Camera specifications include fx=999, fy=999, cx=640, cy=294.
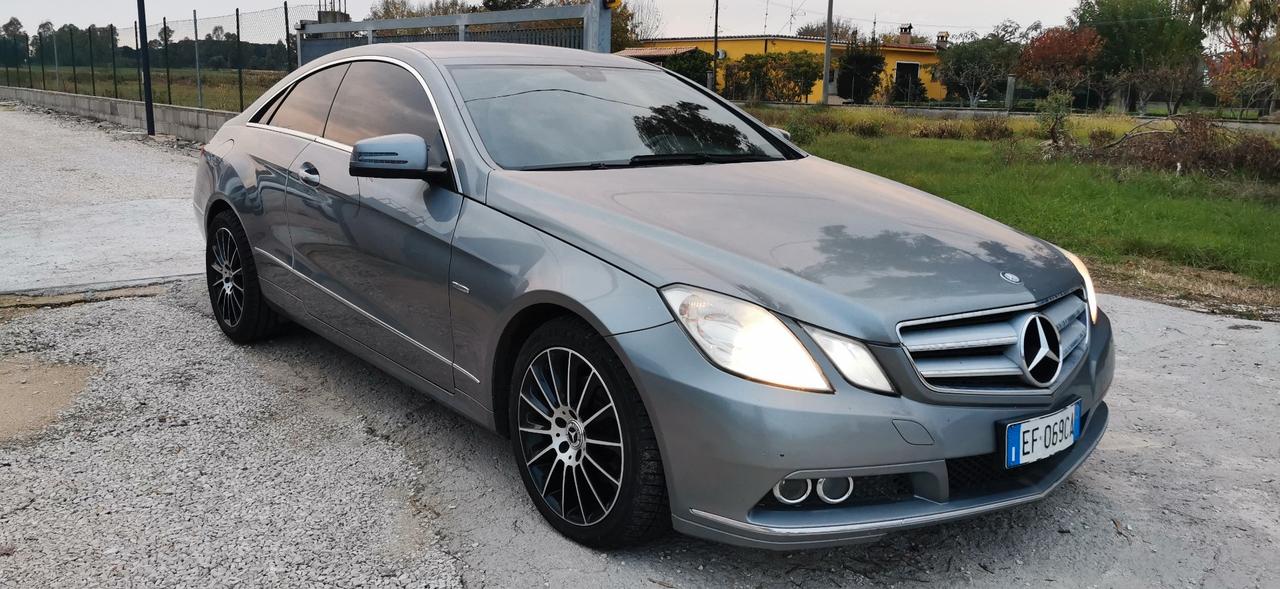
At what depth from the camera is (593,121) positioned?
3795 millimetres

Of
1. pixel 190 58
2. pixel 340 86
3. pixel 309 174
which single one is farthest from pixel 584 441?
pixel 190 58

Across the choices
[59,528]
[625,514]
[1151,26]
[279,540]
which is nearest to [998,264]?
[625,514]

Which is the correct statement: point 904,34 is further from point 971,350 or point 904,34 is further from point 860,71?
point 971,350

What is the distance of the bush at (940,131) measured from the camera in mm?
20844

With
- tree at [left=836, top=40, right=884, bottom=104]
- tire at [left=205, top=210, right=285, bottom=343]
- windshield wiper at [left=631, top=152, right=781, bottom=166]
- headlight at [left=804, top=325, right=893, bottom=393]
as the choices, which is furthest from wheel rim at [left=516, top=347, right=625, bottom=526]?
tree at [left=836, top=40, right=884, bottom=104]

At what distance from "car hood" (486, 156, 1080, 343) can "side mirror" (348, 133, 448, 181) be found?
0.26 m

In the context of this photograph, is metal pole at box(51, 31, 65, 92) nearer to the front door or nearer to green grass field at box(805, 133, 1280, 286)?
green grass field at box(805, 133, 1280, 286)

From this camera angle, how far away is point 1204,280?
6.92 m

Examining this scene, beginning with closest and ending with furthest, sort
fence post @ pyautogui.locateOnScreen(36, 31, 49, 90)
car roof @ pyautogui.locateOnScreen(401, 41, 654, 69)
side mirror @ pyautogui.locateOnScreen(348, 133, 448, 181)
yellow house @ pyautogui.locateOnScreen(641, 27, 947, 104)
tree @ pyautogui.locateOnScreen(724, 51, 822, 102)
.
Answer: side mirror @ pyautogui.locateOnScreen(348, 133, 448, 181)
car roof @ pyautogui.locateOnScreen(401, 41, 654, 69)
fence post @ pyautogui.locateOnScreen(36, 31, 49, 90)
tree @ pyautogui.locateOnScreen(724, 51, 822, 102)
yellow house @ pyautogui.locateOnScreen(641, 27, 947, 104)

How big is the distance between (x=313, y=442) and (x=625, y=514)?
5.25 feet

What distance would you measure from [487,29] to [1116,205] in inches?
289

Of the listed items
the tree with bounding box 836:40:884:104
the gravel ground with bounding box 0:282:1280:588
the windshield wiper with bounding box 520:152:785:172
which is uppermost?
the tree with bounding box 836:40:884:104

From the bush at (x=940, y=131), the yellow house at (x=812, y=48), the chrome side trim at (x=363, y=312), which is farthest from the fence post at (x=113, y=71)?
the yellow house at (x=812, y=48)

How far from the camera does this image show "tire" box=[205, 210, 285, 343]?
482cm
